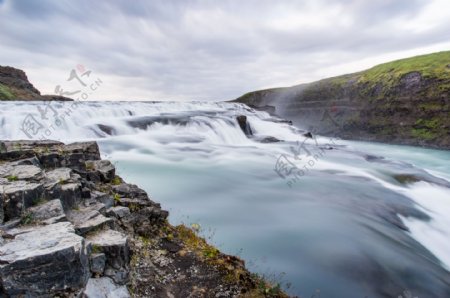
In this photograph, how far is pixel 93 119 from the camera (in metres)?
31.2

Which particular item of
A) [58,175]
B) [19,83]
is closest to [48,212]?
[58,175]

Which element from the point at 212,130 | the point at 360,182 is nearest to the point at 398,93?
the point at 212,130

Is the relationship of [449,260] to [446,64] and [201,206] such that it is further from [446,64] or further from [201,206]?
[446,64]

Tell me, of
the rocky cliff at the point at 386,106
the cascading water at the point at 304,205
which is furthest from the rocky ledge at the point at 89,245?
the rocky cliff at the point at 386,106

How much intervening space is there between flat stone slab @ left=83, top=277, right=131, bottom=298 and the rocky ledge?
0.01 metres

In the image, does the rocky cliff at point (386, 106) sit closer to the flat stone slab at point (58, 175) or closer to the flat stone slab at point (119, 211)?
the flat stone slab at point (119, 211)

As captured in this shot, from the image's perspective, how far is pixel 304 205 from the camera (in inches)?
541

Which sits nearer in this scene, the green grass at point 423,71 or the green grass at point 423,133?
the green grass at point 423,133

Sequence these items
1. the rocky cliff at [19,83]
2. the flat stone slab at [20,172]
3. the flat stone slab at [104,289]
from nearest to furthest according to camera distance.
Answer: the flat stone slab at [104,289] < the flat stone slab at [20,172] < the rocky cliff at [19,83]

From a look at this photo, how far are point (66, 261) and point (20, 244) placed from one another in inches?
29.6

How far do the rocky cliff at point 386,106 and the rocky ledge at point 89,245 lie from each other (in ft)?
147

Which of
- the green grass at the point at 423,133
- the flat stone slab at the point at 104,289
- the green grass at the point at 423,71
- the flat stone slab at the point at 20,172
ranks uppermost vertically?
the green grass at the point at 423,71

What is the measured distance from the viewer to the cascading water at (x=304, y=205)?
8805 mm

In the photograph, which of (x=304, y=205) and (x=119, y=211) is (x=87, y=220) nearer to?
(x=119, y=211)
